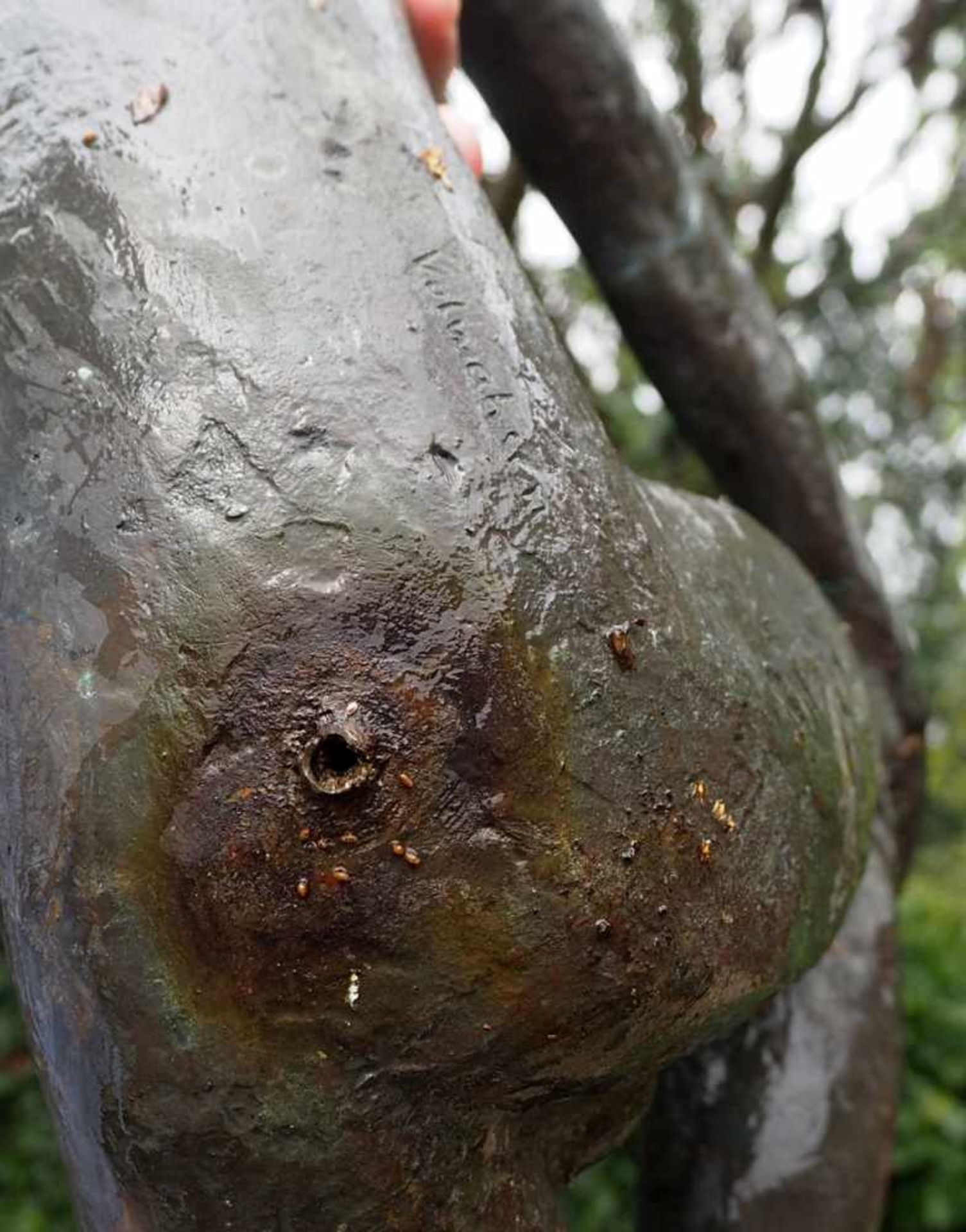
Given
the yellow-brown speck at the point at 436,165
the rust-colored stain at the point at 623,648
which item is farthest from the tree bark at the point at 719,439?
the rust-colored stain at the point at 623,648

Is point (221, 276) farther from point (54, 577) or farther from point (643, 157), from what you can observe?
point (643, 157)

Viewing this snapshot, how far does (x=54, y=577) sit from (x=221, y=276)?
0.77ft

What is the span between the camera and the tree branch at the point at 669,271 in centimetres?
144

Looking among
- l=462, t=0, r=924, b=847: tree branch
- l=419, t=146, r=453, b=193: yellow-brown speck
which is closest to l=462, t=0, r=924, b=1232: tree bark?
l=462, t=0, r=924, b=847: tree branch

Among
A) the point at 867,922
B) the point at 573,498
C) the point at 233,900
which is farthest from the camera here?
the point at 867,922

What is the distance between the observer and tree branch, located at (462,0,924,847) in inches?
56.8

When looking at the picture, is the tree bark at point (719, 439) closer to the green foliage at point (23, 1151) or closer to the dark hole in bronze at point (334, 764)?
the dark hole in bronze at point (334, 764)

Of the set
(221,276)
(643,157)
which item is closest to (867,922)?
(643,157)

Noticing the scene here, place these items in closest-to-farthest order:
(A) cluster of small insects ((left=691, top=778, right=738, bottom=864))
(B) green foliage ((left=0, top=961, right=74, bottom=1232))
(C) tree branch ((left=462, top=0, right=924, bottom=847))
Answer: (A) cluster of small insects ((left=691, top=778, right=738, bottom=864)) → (C) tree branch ((left=462, top=0, right=924, bottom=847)) → (B) green foliage ((left=0, top=961, right=74, bottom=1232))

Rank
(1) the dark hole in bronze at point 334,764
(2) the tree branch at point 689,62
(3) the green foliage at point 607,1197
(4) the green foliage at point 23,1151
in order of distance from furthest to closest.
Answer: (2) the tree branch at point 689,62
(4) the green foliage at point 23,1151
(3) the green foliage at point 607,1197
(1) the dark hole in bronze at point 334,764

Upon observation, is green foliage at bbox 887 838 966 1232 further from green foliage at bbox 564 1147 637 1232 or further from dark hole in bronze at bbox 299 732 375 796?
dark hole in bronze at bbox 299 732 375 796

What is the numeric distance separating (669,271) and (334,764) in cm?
105

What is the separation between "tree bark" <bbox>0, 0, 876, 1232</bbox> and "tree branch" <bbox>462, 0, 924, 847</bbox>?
1.96 feet

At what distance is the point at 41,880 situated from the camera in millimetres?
792
